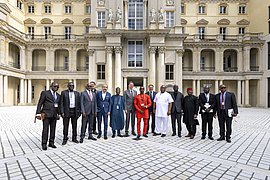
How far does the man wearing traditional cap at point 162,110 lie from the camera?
894cm

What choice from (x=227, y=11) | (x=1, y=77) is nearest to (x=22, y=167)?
(x=1, y=77)

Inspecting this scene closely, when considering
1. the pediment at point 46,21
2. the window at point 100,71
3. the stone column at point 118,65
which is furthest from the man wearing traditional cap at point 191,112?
the pediment at point 46,21

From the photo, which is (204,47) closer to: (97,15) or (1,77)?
(97,15)

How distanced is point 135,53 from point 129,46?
142 centimetres

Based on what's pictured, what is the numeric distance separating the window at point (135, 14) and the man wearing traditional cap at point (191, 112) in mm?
23242

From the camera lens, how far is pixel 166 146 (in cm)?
706

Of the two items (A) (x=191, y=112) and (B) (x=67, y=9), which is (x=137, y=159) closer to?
(A) (x=191, y=112)

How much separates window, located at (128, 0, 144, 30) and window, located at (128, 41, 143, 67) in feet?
8.35

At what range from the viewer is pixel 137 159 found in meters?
5.63

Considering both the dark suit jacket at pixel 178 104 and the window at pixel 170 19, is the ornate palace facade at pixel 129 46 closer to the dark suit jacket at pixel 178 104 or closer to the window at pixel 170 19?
the window at pixel 170 19

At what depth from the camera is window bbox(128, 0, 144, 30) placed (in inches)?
1170

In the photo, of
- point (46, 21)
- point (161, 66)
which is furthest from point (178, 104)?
point (46, 21)

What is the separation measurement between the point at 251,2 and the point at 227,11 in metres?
4.32

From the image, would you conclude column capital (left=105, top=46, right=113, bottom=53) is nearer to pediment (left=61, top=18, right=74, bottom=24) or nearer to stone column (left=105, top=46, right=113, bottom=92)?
stone column (left=105, top=46, right=113, bottom=92)
